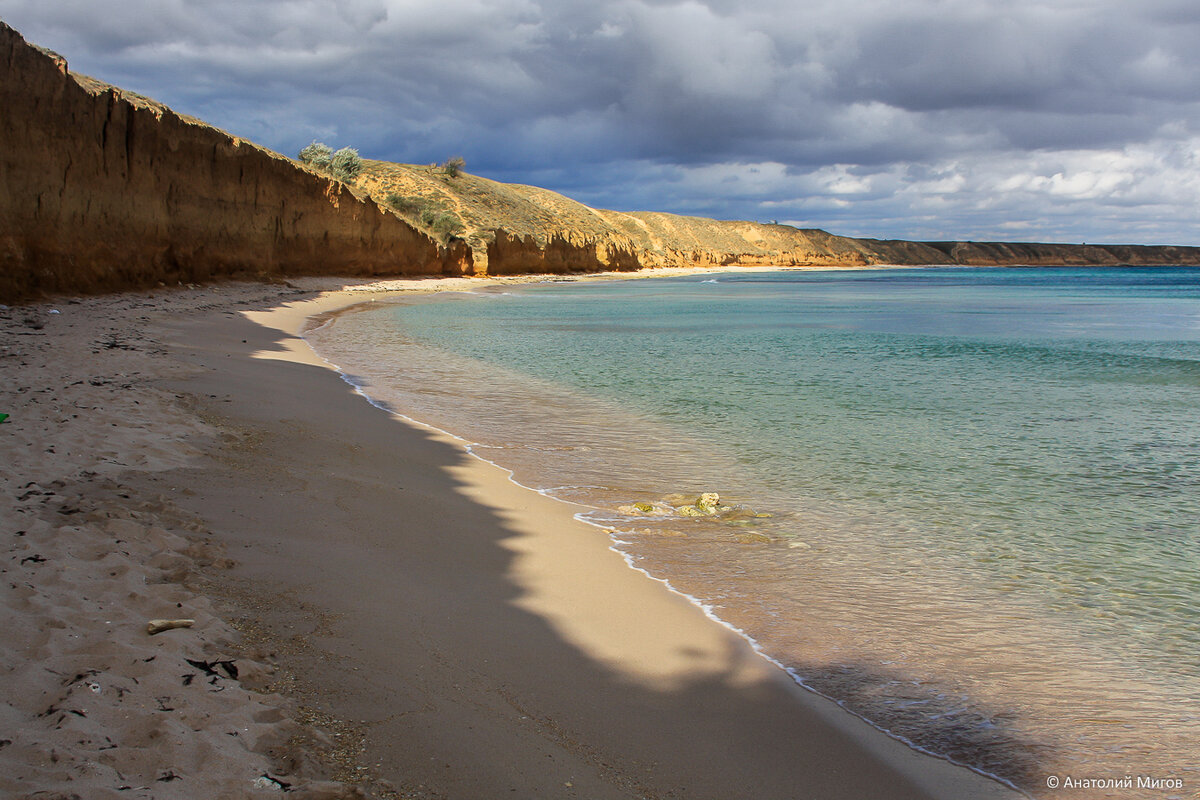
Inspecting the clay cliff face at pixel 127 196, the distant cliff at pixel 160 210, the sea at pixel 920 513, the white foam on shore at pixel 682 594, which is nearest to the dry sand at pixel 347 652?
the white foam on shore at pixel 682 594

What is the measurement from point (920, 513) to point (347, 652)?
4.51 meters

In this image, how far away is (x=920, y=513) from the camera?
236 inches

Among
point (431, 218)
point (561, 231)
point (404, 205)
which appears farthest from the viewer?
point (561, 231)

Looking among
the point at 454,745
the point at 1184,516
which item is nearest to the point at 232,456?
the point at 454,745

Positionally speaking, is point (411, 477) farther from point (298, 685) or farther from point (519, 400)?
point (519, 400)

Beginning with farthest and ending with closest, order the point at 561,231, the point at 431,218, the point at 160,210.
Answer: the point at 561,231
the point at 431,218
the point at 160,210

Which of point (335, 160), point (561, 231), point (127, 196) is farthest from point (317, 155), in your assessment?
point (127, 196)

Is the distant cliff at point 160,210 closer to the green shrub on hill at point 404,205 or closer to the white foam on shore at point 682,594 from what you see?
the green shrub on hill at point 404,205

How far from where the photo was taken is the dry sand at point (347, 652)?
2.33 m

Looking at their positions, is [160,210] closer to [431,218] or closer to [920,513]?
[920,513]

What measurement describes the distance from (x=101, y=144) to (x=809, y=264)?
143 metres

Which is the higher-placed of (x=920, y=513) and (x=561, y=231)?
(x=561, y=231)

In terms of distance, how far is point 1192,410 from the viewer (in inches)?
406

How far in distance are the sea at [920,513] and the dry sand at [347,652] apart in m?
0.42
